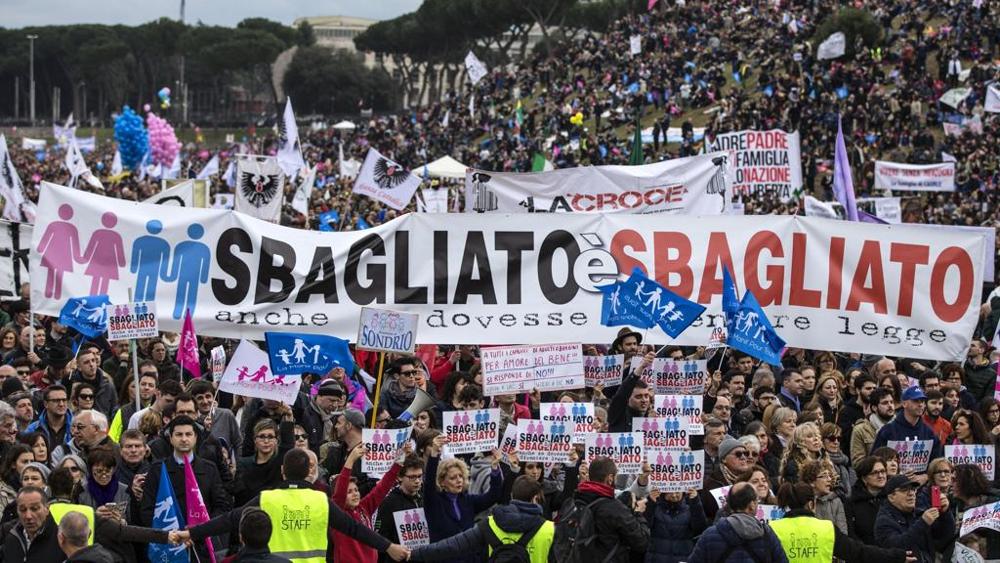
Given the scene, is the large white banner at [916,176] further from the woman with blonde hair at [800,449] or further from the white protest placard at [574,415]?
the white protest placard at [574,415]

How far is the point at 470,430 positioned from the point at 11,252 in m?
5.79

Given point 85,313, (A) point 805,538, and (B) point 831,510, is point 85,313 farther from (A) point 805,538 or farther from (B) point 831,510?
(A) point 805,538

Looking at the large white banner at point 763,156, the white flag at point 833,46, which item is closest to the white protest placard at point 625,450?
the large white banner at point 763,156

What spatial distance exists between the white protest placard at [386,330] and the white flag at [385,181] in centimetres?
1089

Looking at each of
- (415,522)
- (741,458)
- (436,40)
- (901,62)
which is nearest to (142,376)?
(415,522)

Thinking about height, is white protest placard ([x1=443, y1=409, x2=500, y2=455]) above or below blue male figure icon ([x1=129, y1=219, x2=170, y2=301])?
below

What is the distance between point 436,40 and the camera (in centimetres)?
9544

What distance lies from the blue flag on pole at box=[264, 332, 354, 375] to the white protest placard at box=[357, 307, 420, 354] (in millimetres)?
518

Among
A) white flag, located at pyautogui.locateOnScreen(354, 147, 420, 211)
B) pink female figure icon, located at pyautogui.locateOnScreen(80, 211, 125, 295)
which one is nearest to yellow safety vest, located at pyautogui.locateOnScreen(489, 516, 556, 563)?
pink female figure icon, located at pyautogui.locateOnScreen(80, 211, 125, 295)

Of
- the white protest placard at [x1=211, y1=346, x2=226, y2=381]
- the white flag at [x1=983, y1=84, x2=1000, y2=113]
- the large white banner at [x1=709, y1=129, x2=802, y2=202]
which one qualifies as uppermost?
the white flag at [x1=983, y1=84, x2=1000, y2=113]

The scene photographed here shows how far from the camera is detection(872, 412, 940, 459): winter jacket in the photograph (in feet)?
31.6

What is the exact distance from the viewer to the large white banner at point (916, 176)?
1036 inches

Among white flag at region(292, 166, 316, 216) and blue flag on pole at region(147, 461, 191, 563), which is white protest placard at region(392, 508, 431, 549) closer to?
blue flag on pole at region(147, 461, 191, 563)

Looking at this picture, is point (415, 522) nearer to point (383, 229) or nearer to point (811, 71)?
point (383, 229)
